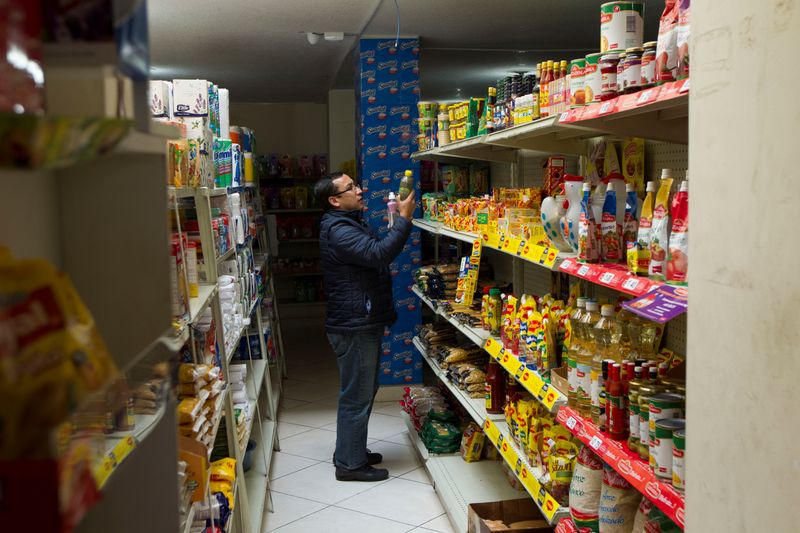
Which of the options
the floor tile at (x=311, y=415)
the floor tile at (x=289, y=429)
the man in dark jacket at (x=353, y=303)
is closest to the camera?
the man in dark jacket at (x=353, y=303)

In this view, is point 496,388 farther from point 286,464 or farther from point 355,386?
point 286,464

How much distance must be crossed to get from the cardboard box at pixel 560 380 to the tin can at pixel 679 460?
0.86 meters

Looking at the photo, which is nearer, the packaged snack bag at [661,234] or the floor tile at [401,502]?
the packaged snack bag at [661,234]

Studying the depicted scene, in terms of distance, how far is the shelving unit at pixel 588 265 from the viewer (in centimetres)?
199

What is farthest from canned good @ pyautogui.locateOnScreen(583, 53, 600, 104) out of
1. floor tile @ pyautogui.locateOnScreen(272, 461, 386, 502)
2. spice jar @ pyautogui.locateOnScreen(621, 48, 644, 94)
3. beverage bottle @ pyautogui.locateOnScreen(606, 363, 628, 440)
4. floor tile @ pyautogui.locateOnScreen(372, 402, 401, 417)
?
floor tile @ pyautogui.locateOnScreen(372, 402, 401, 417)

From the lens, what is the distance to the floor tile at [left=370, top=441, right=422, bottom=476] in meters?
5.30

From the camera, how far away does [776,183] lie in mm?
1434

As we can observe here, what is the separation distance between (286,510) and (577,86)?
3.13m

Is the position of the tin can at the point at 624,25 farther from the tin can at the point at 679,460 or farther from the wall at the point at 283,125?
the wall at the point at 283,125

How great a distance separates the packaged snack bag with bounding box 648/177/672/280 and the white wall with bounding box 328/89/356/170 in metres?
8.50

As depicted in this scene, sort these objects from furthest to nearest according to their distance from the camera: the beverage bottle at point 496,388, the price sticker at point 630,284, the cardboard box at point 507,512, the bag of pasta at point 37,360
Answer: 1. the beverage bottle at point 496,388
2. the cardboard box at point 507,512
3. the price sticker at point 630,284
4. the bag of pasta at point 37,360

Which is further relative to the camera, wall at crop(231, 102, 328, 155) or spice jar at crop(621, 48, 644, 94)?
wall at crop(231, 102, 328, 155)

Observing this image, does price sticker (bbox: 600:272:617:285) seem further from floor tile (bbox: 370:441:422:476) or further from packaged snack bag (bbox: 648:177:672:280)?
floor tile (bbox: 370:441:422:476)

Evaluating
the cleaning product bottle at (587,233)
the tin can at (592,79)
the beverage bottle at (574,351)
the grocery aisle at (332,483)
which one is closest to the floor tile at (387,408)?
the grocery aisle at (332,483)
